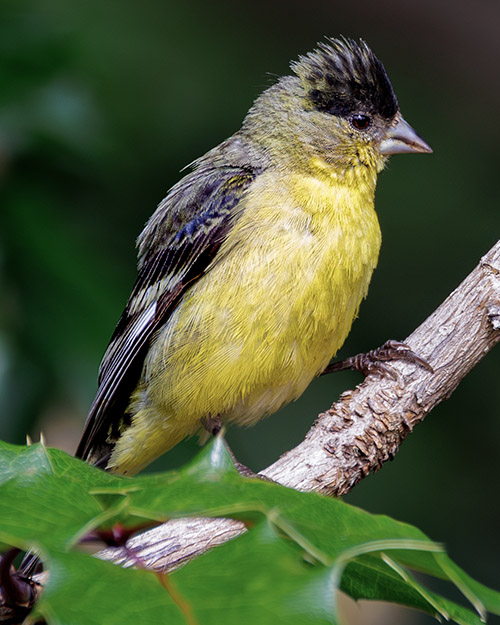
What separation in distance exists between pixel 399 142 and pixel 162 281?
1.35m

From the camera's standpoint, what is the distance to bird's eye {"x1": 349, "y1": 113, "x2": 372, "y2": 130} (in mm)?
4016

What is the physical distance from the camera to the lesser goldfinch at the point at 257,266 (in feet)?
11.4

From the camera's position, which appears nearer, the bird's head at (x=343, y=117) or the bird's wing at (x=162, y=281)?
the bird's wing at (x=162, y=281)

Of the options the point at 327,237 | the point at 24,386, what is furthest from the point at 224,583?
the point at 24,386

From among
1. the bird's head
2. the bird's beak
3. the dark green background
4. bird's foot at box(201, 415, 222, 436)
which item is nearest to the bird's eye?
the bird's head

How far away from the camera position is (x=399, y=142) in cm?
404

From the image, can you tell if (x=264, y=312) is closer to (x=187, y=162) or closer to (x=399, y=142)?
(x=399, y=142)

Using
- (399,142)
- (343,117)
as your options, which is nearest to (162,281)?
(343,117)

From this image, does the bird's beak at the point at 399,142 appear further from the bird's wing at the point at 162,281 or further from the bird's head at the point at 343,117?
the bird's wing at the point at 162,281

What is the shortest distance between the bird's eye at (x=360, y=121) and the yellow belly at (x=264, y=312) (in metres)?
0.37

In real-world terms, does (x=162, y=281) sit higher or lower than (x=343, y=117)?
lower

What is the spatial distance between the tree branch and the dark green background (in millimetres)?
1361

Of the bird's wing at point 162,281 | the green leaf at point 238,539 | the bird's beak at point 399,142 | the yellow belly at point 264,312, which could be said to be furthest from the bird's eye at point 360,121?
the green leaf at point 238,539

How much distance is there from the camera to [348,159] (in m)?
3.91
